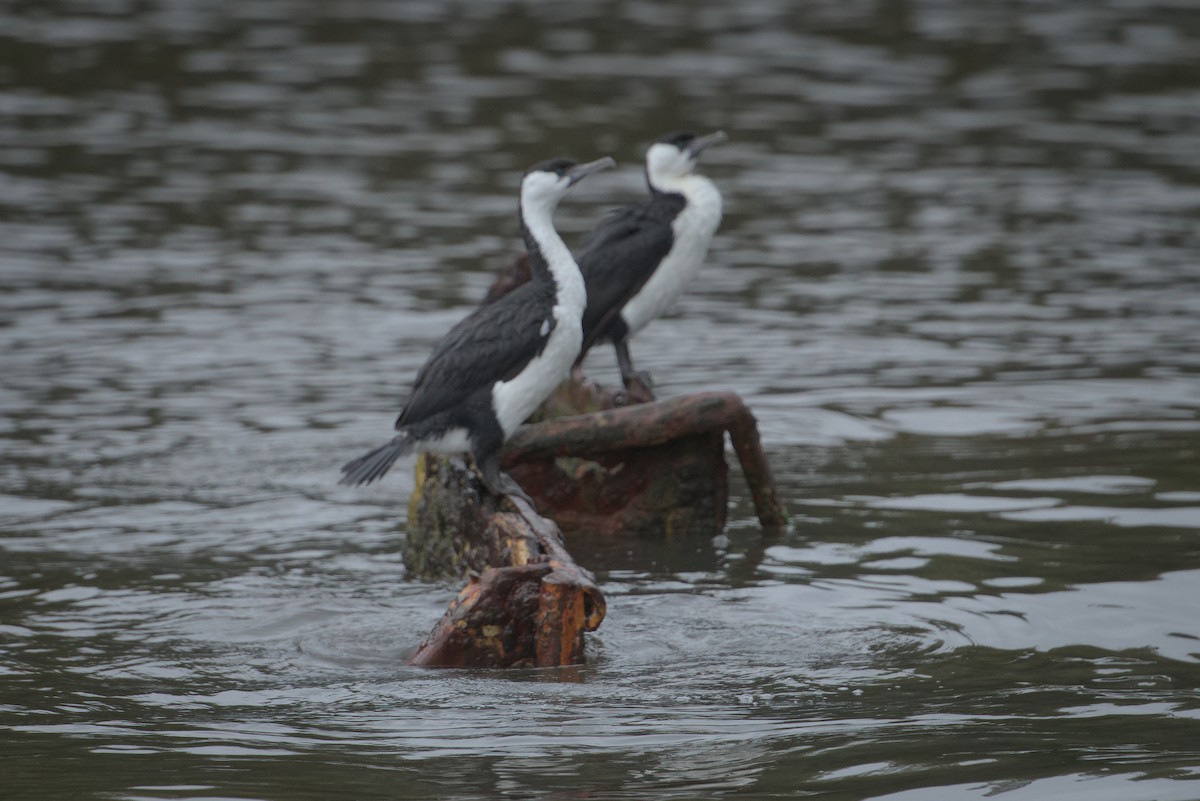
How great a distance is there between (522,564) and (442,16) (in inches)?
838

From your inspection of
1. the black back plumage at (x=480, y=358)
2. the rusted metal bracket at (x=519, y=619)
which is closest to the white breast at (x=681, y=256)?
the black back plumage at (x=480, y=358)

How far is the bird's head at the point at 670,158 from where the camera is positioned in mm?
10172

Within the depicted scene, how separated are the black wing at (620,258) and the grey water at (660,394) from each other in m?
1.25

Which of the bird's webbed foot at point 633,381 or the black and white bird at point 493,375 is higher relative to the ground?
the black and white bird at point 493,375

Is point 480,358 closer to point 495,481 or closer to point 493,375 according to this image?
point 493,375

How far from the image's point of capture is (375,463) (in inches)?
298

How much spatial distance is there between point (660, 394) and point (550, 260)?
12.2ft

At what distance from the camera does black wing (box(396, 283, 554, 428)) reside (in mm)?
7641

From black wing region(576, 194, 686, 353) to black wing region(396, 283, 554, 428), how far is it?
1.63 m

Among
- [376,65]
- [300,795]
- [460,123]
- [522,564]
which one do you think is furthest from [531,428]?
[376,65]

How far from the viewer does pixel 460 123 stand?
20.6 m

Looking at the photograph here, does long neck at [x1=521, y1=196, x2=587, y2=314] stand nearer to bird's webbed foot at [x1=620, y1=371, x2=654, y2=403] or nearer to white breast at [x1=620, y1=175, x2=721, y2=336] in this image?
bird's webbed foot at [x1=620, y1=371, x2=654, y2=403]

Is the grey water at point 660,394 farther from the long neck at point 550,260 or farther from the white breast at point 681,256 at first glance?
the long neck at point 550,260

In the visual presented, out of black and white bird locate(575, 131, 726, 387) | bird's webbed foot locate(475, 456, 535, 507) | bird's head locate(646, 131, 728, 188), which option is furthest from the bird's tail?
bird's head locate(646, 131, 728, 188)
